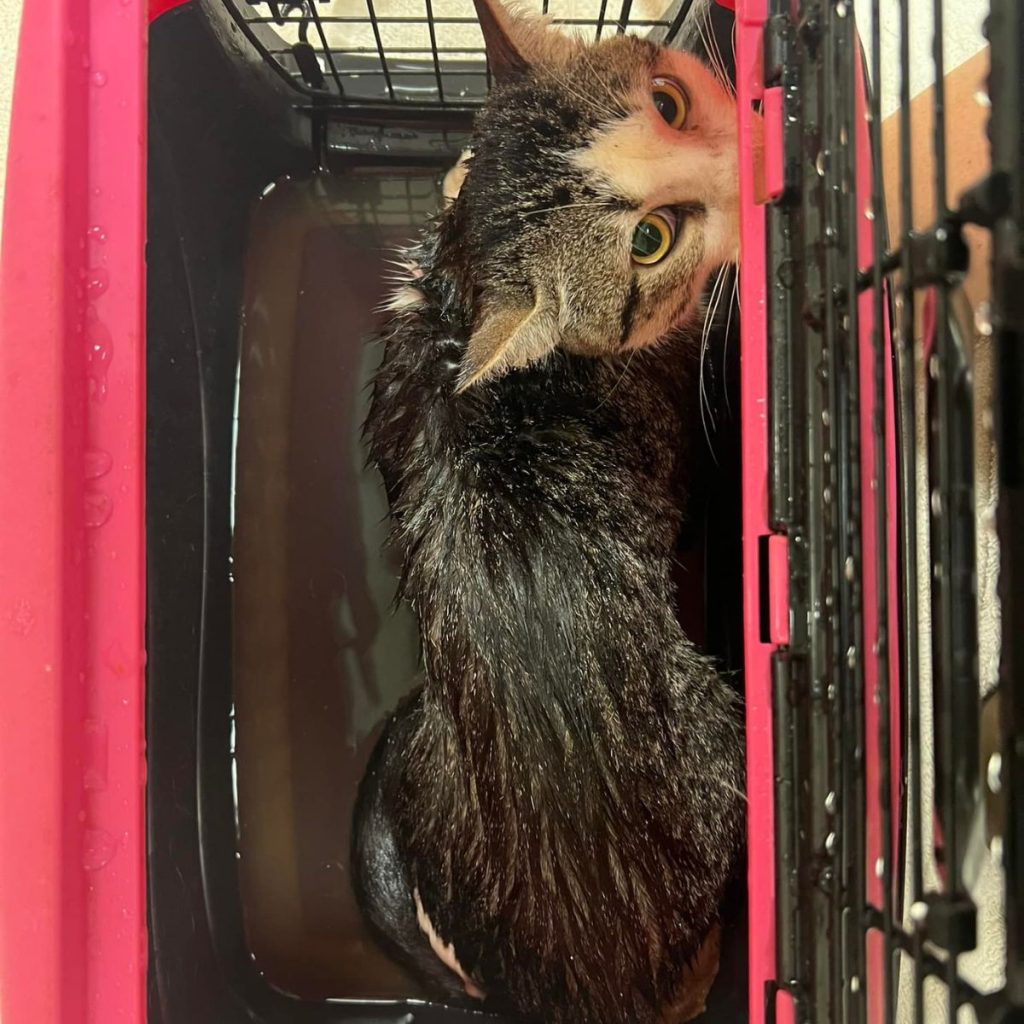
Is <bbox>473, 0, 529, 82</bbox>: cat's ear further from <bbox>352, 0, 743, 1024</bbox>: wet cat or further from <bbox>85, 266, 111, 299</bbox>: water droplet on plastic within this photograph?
<bbox>85, 266, 111, 299</bbox>: water droplet on plastic

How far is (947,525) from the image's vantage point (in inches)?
21.3

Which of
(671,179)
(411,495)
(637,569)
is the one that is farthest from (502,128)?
(637,569)

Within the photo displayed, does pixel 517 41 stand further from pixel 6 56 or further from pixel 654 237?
pixel 6 56

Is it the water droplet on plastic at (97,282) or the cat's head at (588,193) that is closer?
the water droplet on plastic at (97,282)

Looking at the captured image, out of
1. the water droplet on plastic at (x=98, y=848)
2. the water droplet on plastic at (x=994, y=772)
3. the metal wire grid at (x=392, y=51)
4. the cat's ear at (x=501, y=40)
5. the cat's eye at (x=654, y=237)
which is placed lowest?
the water droplet on plastic at (x=98, y=848)

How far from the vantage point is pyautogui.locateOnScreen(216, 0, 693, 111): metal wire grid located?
137 cm

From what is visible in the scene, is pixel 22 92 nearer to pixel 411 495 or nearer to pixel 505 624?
pixel 411 495

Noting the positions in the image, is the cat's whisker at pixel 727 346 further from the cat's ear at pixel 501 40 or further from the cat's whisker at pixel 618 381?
the cat's ear at pixel 501 40

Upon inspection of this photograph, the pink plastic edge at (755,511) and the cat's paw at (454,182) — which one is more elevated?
the cat's paw at (454,182)

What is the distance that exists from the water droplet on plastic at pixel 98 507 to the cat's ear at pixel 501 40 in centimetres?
73

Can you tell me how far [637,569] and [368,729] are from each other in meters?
0.63

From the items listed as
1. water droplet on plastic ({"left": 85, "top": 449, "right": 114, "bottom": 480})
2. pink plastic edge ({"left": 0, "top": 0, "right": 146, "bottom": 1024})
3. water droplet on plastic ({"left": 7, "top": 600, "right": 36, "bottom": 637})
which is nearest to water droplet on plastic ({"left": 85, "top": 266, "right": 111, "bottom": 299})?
pink plastic edge ({"left": 0, "top": 0, "right": 146, "bottom": 1024})

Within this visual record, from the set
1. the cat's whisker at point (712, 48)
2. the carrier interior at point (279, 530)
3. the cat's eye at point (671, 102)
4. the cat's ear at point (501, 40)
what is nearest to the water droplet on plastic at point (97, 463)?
the carrier interior at point (279, 530)

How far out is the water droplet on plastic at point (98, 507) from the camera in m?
0.86
